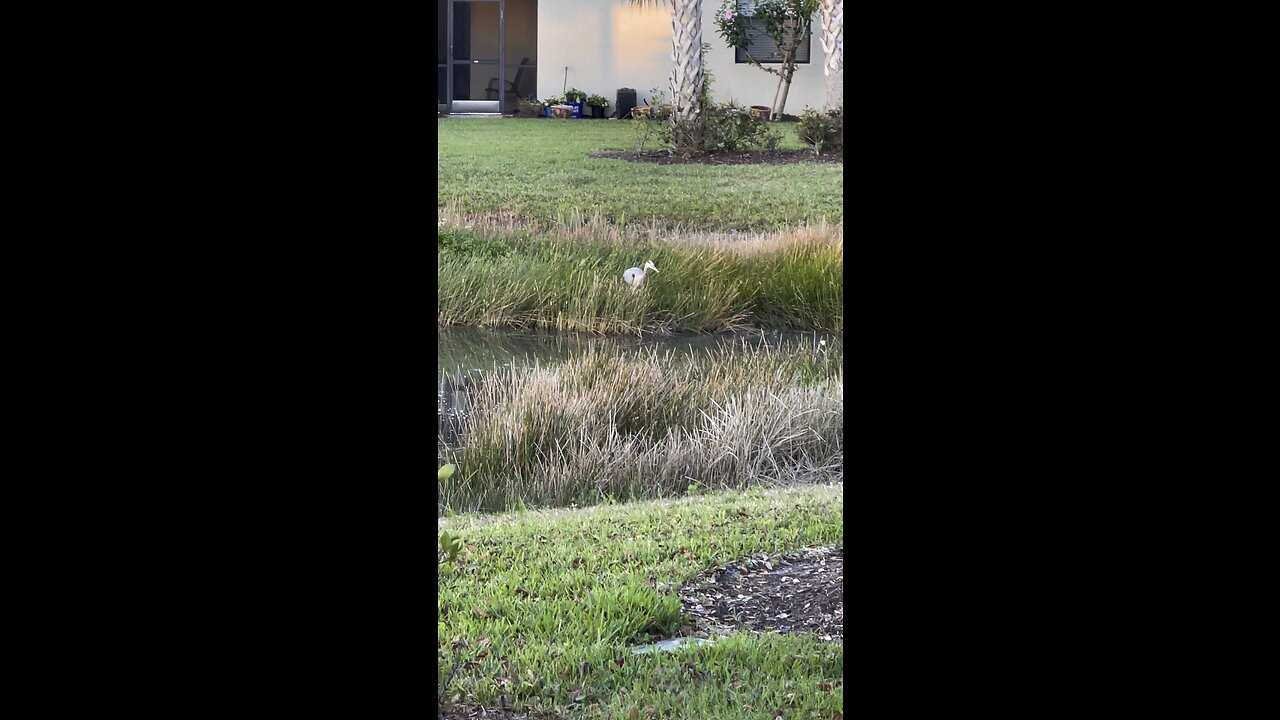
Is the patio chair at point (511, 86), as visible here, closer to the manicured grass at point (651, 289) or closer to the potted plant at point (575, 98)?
the potted plant at point (575, 98)

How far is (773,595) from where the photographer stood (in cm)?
348

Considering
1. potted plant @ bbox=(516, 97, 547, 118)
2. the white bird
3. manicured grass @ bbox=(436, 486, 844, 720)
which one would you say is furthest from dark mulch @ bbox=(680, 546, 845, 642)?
potted plant @ bbox=(516, 97, 547, 118)

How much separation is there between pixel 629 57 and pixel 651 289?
4.46 meters

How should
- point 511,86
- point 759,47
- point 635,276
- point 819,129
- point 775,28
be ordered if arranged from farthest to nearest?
1. point 511,86
2. point 759,47
3. point 775,28
4. point 819,129
5. point 635,276

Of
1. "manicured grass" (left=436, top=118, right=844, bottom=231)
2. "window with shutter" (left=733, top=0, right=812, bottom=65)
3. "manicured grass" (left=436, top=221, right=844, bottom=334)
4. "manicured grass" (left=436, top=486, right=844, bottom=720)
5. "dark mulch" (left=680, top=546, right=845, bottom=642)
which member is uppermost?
"window with shutter" (left=733, top=0, right=812, bottom=65)

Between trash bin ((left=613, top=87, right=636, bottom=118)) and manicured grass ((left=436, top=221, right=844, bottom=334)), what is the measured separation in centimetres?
362

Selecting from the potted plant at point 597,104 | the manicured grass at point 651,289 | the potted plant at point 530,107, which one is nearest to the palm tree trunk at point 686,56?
the potted plant at point 597,104

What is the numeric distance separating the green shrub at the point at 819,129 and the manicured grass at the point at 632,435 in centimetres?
515

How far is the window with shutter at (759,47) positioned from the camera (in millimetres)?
11289

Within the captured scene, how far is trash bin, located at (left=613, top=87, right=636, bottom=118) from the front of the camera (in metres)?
11.8

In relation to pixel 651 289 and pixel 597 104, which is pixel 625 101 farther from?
pixel 651 289

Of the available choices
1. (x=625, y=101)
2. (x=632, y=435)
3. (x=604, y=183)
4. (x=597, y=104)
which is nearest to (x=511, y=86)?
(x=597, y=104)

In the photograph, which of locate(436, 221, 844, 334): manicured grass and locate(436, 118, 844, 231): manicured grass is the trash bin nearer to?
locate(436, 118, 844, 231): manicured grass
